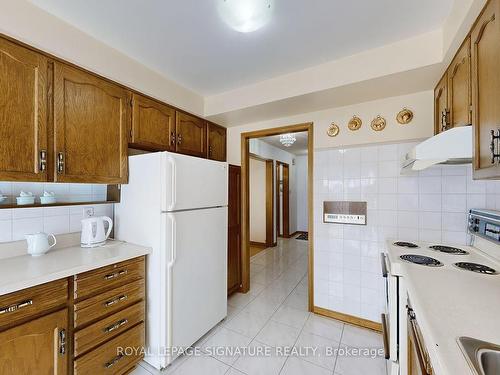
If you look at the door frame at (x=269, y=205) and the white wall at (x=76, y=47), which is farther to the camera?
the door frame at (x=269, y=205)

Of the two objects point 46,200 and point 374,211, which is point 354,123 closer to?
point 374,211

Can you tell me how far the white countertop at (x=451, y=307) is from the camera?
65 centimetres

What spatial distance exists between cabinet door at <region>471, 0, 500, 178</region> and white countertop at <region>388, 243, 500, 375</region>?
521 millimetres

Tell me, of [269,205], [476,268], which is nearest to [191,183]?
[476,268]

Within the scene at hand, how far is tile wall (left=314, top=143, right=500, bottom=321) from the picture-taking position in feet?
5.99

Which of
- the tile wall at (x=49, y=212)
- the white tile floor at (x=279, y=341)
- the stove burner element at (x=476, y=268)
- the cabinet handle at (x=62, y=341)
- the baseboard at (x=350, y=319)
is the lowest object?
the white tile floor at (x=279, y=341)

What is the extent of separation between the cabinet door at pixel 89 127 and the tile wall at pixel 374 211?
1.87 m

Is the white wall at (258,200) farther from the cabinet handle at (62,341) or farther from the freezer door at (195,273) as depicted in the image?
the cabinet handle at (62,341)

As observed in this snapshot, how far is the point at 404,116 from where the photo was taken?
6.55 ft

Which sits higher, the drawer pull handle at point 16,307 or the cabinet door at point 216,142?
the cabinet door at point 216,142

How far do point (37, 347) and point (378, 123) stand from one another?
2866 millimetres

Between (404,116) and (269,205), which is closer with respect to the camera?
(404,116)

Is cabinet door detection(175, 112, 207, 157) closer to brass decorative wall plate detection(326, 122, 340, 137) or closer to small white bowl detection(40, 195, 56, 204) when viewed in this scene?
small white bowl detection(40, 195, 56, 204)

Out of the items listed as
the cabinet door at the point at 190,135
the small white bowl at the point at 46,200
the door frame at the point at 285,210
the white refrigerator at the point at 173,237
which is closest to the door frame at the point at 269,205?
the door frame at the point at 285,210
